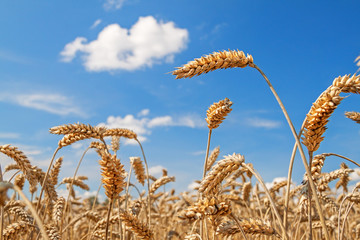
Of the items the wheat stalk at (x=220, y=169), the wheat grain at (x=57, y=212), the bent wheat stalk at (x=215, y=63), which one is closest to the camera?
the wheat stalk at (x=220, y=169)

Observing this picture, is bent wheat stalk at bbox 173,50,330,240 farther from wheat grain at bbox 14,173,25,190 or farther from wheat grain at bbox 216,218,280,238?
wheat grain at bbox 14,173,25,190

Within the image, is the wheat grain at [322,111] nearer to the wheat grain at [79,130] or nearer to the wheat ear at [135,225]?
the wheat ear at [135,225]

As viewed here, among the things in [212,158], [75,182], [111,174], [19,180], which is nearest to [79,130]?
[111,174]

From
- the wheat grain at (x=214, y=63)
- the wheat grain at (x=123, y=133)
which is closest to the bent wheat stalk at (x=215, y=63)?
the wheat grain at (x=214, y=63)

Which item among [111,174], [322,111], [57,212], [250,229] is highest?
[322,111]

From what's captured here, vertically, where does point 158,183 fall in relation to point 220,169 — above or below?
above

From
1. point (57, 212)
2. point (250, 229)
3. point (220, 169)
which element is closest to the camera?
point (220, 169)

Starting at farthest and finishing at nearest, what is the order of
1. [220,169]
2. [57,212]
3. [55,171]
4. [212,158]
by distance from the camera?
[212,158]
[55,171]
[57,212]
[220,169]

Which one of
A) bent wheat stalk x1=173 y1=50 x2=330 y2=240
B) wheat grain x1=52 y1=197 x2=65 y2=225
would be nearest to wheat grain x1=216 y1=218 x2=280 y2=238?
bent wheat stalk x1=173 y1=50 x2=330 y2=240

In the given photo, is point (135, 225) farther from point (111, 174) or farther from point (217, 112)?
point (217, 112)

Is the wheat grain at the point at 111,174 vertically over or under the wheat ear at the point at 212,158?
under

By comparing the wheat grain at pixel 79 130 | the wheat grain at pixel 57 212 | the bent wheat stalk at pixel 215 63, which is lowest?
the wheat grain at pixel 57 212

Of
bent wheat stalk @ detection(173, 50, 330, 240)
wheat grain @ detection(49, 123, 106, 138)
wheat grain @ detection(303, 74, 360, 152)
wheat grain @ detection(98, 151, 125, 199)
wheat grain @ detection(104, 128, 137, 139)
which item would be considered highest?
wheat grain @ detection(104, 128, 137, 139)

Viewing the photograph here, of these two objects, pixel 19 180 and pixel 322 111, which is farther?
pixel 19 180
